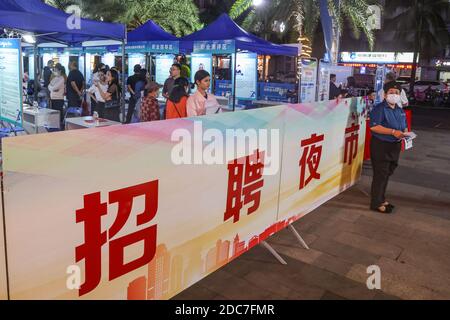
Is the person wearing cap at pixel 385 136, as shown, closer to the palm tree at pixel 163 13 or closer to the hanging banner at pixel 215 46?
the hanging banner at pixel 215 46

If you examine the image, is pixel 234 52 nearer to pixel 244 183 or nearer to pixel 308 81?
pixel 308 81

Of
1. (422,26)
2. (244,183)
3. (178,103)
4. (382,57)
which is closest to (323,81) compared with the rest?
(178,103)

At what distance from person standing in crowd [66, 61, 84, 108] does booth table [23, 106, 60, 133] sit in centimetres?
314

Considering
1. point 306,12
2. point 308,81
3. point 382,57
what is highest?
point 382,57

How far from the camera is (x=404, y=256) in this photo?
15.1 ft

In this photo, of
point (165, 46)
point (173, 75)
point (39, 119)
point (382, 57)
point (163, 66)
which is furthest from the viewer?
point (382, 57)

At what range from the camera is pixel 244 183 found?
3.56 m

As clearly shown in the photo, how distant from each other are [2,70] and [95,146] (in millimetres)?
4112

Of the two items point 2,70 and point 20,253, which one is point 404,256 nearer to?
point 20,253

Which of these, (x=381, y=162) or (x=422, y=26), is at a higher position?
(x=422, y=26)

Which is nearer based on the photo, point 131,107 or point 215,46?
point 131,107

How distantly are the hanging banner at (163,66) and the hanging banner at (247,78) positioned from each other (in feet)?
9.09

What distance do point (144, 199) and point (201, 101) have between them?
2.87m
